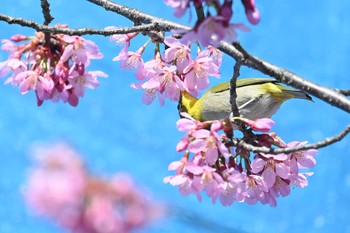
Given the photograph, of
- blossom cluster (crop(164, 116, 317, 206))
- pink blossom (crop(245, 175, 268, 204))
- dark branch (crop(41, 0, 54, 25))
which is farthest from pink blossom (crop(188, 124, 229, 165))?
dark branch (crop(41, 0, 54, 25))

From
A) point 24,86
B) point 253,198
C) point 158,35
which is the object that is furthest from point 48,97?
point 253,198

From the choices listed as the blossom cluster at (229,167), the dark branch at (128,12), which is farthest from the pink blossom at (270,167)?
the dark branch at (128,12)

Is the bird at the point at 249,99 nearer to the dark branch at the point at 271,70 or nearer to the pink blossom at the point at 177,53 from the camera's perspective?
the pink blossom at the point at 177,53

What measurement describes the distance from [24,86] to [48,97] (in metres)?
0.03

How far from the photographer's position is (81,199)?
45 cm

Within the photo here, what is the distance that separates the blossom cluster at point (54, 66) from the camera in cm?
74

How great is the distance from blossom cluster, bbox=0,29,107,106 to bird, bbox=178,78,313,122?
22cm

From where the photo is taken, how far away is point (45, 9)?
2.46ft

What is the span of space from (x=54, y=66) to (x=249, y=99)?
30 centimetres

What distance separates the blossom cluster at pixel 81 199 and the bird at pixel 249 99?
0.44m

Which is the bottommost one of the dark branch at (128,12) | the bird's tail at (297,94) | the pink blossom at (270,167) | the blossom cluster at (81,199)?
the blossom cluster at (81,199)

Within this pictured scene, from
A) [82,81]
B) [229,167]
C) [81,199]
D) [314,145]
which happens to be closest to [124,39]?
[82,81]

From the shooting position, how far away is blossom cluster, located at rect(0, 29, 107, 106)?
0.74 metres

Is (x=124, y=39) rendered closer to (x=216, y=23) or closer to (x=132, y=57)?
(x=132, y=57)
